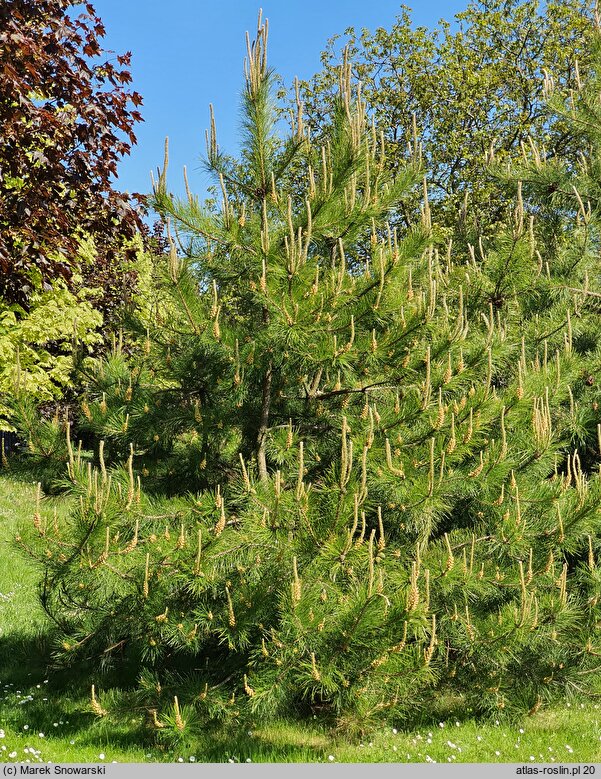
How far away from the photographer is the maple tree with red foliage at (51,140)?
26.8ft

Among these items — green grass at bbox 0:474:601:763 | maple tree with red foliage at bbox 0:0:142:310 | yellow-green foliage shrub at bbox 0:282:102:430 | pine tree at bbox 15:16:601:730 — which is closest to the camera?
pine tree at bbox 15:16:601:730

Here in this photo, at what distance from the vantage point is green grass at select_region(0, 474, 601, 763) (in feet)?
16.3

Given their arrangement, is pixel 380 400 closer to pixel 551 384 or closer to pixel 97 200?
pixel 551 384

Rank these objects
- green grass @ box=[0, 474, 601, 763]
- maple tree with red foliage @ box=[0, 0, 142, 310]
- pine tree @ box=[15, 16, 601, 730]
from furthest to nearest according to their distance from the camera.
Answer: maple tree with red foliage @ box=[0, 0, 142, 310] < green grass @ box=[0, 474, 601, 763] < pine tree @ box=[15, 16, 601, 730]

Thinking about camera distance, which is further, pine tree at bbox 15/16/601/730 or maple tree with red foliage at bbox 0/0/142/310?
maple tree with red foliage at bbox 0/0/142/310

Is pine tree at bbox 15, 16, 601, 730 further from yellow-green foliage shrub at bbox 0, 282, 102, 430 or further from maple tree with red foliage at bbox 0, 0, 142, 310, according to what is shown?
yellow-green foliage shrub at bbox 0, 282, 102, 430

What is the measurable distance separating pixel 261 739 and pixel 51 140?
783 centimetres

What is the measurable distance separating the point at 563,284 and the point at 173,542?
434 cm

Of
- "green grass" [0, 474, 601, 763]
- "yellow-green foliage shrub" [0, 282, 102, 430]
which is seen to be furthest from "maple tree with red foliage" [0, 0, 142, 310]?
"green grass" [0, 474, 601, 763]

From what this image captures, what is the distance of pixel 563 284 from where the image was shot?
6820 mm

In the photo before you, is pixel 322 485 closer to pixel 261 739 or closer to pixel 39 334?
pixel 261 739

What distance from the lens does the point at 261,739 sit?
17.0 feet

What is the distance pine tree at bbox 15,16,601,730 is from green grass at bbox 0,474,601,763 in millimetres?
207
